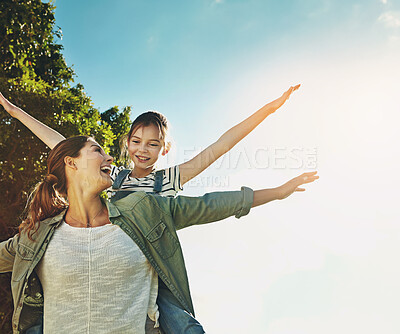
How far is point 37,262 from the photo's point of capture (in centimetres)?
289

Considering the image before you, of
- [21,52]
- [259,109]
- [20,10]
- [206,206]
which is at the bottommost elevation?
[206,206]

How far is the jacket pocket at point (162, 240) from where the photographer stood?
2953 mm

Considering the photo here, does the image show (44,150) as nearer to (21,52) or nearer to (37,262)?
(21,52)

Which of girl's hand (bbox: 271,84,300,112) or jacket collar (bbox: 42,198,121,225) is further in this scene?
girl's hand (bbox: 271,84,300,112)

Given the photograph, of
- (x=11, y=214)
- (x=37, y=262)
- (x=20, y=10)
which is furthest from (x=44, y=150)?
(x=37, y=262)

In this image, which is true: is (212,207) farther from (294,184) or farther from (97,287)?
(97,287)

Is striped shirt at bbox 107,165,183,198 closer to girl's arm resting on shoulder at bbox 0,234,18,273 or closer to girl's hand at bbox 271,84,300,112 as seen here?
girl's hand at bbox 271,84,300,112

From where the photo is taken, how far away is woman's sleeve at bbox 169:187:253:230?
2932mm

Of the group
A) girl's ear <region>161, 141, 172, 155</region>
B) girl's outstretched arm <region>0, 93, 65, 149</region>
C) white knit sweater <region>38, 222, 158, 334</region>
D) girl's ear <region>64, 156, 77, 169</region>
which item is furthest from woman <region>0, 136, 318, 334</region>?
girl's ear <region>161, 141, 172, 155</region>

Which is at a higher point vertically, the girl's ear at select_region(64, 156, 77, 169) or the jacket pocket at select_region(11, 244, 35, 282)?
the girl's ear at select_region(64, 156, 77, 169)

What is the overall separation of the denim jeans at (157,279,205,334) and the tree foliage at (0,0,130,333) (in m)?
4.76

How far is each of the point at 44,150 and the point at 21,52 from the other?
2127 millimetres

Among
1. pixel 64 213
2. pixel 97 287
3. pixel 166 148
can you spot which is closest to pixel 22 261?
pixel 64 213

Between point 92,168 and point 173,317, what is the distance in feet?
3.74
